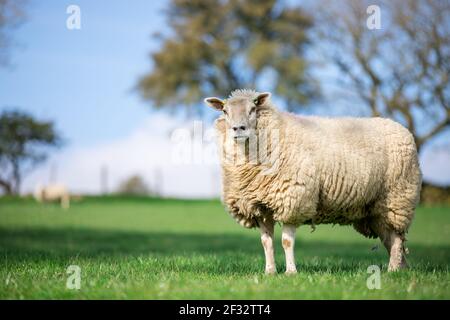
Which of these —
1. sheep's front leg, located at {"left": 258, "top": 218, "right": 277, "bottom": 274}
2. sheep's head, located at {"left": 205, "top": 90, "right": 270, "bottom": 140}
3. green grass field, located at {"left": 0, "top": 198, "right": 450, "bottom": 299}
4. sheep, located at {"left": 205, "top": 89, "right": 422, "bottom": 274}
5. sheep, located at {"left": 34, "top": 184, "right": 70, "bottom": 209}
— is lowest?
sheep, located at {"left": 34, "top": 184, "right": 70, "bottom": 209}

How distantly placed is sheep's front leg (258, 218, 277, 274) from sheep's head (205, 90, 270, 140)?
1162mm

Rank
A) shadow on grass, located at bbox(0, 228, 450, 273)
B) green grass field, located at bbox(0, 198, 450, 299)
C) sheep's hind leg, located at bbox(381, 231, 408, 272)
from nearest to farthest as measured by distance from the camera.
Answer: green grass field, located at bbox(0, 198, 450, 299)
sheep's hind leg, located at bbox(381, 231, 408, 272)
shadow on grass, located at bbox(0, 228, 450, 273)

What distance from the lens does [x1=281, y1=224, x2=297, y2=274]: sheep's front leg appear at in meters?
7.29

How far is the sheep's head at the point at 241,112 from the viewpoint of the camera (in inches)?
285

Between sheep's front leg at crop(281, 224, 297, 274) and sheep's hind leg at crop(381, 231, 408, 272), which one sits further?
sheep's hind leg at crop(381, 231, 408, 272)

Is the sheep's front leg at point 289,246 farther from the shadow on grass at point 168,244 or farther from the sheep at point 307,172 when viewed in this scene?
the shadow on grass at point 168,244

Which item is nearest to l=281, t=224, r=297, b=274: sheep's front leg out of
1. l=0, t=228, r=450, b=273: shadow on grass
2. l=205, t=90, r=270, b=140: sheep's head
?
l=205, t=90, r=270, b=140: sheep's head

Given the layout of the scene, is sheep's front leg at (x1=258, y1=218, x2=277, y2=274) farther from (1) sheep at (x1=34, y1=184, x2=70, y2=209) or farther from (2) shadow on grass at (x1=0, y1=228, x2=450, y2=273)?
(1) sheep at (x1=34, y1=184, x2=70, y2=209)

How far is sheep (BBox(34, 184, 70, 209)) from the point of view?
34.4 meters

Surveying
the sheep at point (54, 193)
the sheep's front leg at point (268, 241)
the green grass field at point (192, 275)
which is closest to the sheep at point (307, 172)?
the sheep's front leg at point (268, 241)

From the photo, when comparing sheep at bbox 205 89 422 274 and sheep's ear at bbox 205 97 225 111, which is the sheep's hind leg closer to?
sheep at bbox 205 89 422 274

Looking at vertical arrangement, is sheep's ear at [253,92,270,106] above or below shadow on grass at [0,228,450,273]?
above

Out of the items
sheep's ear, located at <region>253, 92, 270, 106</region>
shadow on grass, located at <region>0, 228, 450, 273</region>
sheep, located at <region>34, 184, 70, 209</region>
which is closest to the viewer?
sheep's ear, located at <region>253, 92, 270, 106</region>
